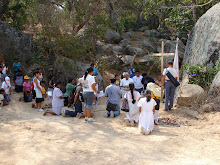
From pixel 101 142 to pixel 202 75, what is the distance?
6.22 m

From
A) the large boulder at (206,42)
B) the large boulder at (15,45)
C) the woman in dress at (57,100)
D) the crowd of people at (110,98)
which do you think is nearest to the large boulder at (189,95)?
the crowd of people at (110,98)

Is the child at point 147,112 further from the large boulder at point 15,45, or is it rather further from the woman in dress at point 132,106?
the large boulder at point 15,45

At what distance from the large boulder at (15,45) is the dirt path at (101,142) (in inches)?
220

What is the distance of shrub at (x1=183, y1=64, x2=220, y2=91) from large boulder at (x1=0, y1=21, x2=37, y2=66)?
26.3 ft

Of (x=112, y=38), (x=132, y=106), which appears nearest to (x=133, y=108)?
(x=132, y=106)

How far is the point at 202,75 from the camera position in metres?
9.75

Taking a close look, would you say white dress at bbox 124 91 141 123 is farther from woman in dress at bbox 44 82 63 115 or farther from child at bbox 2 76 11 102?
child at bbox 2 76 11 102

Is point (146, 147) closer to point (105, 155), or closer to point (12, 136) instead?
point (105, 155)

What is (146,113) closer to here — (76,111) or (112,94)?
(112,94)

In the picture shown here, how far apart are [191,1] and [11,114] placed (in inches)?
541

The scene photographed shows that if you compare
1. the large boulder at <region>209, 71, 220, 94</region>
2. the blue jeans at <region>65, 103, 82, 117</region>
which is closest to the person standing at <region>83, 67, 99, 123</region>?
the blue jeans at <region>65, 103, 82, 117</region>

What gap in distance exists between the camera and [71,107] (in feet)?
29.2

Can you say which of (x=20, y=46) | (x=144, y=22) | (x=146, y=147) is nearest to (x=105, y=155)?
(x=146, y=147)

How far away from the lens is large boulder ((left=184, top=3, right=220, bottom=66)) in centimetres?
1066
